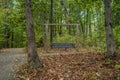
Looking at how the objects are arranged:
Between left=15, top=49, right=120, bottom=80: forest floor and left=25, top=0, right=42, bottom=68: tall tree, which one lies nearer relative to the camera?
left=15, top=49, right=120, bottom=80: forest floor

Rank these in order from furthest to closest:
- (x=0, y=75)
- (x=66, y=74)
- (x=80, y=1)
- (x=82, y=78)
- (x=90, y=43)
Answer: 1. (x=90, y=43)
2. (x=80, y=1)
3. (x=0, y=75)
4. (x=66, y=74)
5. (x=82, y=78)

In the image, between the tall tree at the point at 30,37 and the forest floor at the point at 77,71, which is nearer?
the forest floor at the point at 77,71

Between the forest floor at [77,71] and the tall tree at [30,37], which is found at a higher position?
the tall tree at [30,37]

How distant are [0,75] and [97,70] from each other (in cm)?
394

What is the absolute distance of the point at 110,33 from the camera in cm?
917

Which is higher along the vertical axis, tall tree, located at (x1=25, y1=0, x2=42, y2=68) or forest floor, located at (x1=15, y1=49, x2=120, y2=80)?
tall tree, located at (x1=25, y1=0, x2=42, y2=68)

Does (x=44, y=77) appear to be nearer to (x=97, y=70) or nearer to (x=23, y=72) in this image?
(x=23, y=72)

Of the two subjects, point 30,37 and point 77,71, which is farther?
point 30,37

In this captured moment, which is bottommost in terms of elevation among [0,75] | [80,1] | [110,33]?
[0,75]

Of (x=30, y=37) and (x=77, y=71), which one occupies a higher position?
(x=30, y=37)

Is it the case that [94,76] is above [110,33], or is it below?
below

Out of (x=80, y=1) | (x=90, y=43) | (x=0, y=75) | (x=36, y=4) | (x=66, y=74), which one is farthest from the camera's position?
(x=36, y=4)

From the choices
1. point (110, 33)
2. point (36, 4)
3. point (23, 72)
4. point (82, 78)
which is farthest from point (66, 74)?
point (36, 4)

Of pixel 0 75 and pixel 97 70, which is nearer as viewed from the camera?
pixel 97 70
